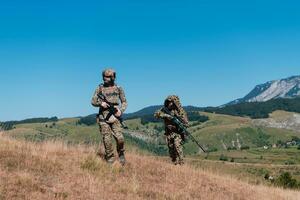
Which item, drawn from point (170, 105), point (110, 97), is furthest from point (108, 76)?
point (170, 105)

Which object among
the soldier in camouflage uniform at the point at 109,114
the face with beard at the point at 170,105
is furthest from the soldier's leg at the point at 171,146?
the soldier in camouflage uniform at the point at 109,114

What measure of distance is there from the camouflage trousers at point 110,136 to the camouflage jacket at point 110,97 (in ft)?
1.31

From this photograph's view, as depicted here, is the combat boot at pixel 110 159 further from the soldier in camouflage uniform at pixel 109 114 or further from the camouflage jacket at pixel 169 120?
the camouflage jacket at pixel 169 120

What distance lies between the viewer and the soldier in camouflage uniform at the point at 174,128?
66.7 ft

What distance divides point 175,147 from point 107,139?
487 cm

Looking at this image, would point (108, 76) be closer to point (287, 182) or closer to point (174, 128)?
point (174, 128)

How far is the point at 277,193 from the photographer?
18.4 m

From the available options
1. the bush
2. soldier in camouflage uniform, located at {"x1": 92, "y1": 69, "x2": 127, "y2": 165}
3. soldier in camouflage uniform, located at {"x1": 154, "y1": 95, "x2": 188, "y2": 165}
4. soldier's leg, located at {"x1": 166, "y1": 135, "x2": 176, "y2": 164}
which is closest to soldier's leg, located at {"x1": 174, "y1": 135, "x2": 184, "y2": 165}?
soldier in camouflage uniform, located at {"x1": 154, "y1": 95, "x2": 188, "y2": 165}

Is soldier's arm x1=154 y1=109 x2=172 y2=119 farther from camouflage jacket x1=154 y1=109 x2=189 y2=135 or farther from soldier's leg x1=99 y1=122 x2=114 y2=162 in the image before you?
soldier's leg x1=99 y1=122 x2=114 y2=162

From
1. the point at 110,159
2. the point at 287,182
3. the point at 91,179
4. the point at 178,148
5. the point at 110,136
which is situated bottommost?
the point at 287,182

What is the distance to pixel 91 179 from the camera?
13.2m

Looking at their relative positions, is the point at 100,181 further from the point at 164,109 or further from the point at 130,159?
the point at 164,109

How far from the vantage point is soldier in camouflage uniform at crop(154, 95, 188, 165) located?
20.3 m

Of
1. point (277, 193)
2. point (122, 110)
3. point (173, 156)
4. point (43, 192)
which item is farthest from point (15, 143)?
point (277, 193)
